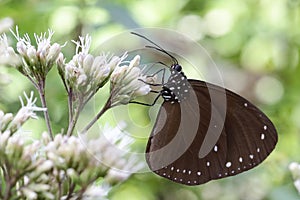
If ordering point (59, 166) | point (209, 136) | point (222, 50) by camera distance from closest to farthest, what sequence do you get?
1. point (59, 166)
2. point (209, 136)
3. point (222, 50)

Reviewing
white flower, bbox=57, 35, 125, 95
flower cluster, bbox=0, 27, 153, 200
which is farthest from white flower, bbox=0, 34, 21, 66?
white flower, bbox=57, 35, 125, 95

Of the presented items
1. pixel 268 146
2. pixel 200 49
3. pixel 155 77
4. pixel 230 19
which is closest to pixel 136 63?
pixel 155 77

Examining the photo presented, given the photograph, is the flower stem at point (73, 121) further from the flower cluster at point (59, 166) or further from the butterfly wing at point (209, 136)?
the butterfly wing at point (209, 136)

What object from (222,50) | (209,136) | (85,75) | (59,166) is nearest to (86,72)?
(85,75)

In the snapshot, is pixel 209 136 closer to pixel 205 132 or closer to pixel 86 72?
pixel 205 132

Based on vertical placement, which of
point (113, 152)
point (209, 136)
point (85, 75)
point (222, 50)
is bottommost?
point (222, 50)

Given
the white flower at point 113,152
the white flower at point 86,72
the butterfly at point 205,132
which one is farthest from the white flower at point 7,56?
the butterfly at point 205,132

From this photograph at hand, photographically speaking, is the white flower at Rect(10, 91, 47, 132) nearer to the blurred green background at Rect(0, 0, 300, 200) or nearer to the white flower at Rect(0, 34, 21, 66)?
the white flower at Rect(0, 34, 21, 66)
